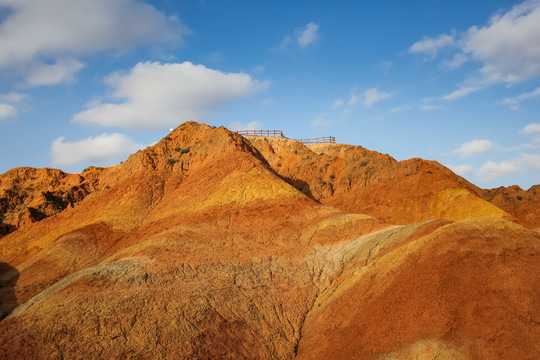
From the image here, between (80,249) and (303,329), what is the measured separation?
17.3m

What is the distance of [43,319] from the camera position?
12.3 m

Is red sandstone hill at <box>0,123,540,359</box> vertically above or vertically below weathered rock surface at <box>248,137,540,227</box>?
below

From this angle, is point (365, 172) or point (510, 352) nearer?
point (510, 352)

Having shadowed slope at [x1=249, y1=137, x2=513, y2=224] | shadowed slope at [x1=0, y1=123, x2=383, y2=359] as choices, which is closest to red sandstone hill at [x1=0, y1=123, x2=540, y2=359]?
shadowed slope at [x1=0, y1=123, x2=383, y2=359]

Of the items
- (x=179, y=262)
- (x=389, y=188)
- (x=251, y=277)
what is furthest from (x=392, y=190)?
(x=179, y=262)

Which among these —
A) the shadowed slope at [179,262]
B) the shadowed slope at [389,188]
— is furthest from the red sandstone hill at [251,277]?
the shadowed slope at [389,188]

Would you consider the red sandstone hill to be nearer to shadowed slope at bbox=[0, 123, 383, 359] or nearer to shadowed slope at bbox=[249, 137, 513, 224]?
shadowed slope at bbox=[0, 123, 383, 359]

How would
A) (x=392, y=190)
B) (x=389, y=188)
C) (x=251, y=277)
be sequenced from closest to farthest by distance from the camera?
(x=251, y=277) → (x=392, y=190) → (x=389, y=188)

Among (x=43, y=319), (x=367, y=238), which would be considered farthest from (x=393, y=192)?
(x=43, y=319)

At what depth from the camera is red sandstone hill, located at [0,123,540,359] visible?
11.1 metres

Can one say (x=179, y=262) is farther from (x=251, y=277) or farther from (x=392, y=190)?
(x=392, y=190)

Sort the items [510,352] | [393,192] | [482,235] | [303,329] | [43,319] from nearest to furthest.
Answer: [510,352] → [43,319] → [482,235] → [303,329] → [393,192]

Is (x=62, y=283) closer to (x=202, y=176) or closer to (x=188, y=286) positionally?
(x=188, y=286)

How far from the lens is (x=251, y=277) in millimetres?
17453
